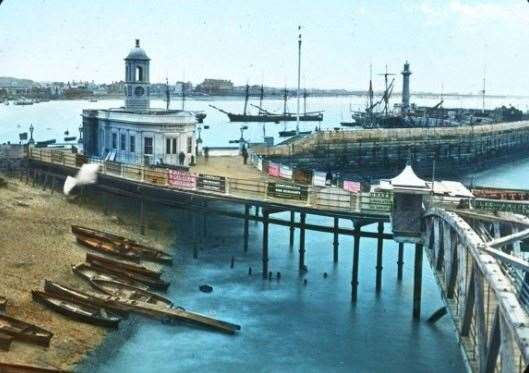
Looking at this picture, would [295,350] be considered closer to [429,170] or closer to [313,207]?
[313,207]

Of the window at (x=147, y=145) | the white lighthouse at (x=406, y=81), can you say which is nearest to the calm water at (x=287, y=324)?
the window at (x=147, y=145)

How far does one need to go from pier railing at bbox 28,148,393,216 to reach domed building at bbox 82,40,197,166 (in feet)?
12.4

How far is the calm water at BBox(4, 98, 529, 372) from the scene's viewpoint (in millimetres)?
27031

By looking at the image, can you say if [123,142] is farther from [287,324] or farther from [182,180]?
[287,324]

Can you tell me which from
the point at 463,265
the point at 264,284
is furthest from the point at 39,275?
the point at 463,265

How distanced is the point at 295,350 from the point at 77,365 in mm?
8361

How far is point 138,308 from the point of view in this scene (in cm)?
3008

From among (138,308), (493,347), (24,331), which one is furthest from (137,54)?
(493,347)

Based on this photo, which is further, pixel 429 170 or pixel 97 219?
pixel 429 170

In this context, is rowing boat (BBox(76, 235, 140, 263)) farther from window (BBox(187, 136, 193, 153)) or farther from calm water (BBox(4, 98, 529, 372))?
window (BBox(187, 136, 193, 153))

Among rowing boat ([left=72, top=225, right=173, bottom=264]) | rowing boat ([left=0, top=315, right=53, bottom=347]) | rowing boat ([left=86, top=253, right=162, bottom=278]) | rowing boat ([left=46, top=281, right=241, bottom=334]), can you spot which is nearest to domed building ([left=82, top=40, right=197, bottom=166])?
rowing boat ([left=72, top=225, right=173, bottom=264])

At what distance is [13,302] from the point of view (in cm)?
2858

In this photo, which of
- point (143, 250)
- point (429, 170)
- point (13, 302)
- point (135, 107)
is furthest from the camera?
point (429, 170)

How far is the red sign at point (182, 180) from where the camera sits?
1556 inches
